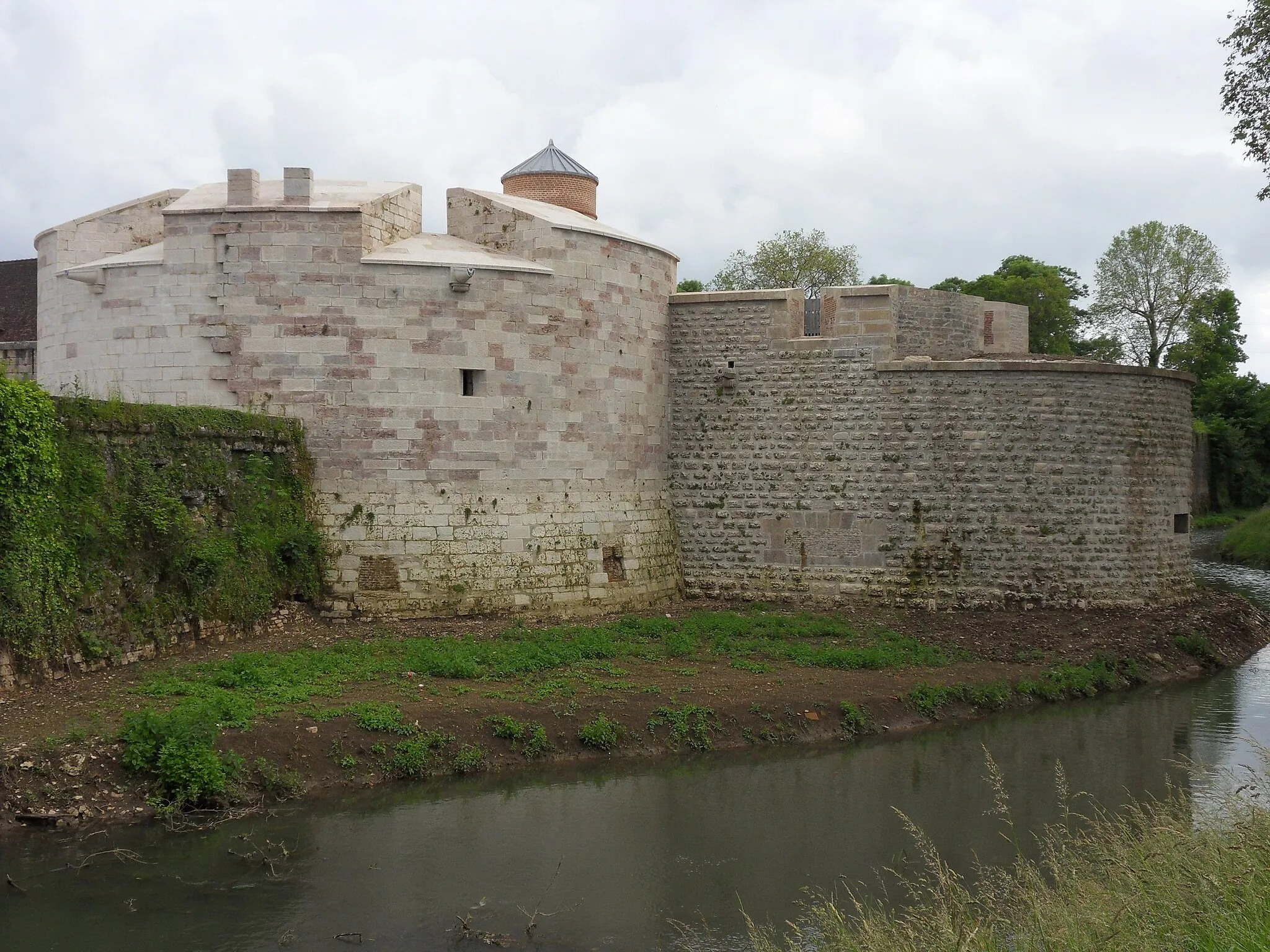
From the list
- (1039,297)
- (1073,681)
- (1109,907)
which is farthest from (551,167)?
(1039,297)

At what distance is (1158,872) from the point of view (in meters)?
6.37

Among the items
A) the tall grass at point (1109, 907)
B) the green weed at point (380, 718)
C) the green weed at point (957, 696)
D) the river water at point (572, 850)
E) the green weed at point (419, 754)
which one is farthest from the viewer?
the green weed at point (957, 696)

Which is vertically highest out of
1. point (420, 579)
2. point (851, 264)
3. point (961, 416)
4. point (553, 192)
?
point (851, 264)

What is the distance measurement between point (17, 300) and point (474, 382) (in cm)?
1692

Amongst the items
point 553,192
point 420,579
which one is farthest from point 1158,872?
point 553,192

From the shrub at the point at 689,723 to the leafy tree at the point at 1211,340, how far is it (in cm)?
3795

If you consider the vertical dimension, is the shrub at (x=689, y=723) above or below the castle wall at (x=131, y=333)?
below

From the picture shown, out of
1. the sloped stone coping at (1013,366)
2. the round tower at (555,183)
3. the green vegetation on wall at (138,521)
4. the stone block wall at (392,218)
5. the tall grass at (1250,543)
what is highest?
the round tower at (555,183)

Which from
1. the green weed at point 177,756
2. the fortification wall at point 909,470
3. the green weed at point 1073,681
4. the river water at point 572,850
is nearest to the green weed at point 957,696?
the green weed at point 1073,681

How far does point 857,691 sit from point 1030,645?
140 inches

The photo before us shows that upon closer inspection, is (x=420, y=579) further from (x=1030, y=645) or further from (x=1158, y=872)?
(x=1158, y=872)

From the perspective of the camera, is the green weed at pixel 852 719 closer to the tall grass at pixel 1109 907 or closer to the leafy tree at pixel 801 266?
the tall grass at pixel 1109 907

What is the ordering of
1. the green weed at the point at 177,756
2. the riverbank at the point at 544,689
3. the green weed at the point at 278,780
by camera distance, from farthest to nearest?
the green weed at the point at 278,780 → the riverbank at the point at 544,689 → the green weed at the point at 177,756

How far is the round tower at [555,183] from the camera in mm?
20938
